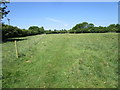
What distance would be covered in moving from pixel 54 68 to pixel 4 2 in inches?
1031

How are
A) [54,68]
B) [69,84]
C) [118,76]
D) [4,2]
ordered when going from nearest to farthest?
1. [69,84]
2. [118,76]
3. [54,68]
4. [4,2]

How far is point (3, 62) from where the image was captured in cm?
980

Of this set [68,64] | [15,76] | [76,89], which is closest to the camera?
[76,89]

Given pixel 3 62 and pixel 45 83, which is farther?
pixel 3 62

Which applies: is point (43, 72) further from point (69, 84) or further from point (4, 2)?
point (4, 2)

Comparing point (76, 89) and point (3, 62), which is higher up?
point (3, 62)

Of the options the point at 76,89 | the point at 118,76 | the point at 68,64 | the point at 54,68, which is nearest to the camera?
the point at 76,89

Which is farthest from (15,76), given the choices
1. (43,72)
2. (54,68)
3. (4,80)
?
(54,68)

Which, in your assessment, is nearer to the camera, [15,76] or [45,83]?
[45,83]

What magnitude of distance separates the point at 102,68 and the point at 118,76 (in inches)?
51.8

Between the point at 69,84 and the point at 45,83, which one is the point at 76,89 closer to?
the point at 69,84

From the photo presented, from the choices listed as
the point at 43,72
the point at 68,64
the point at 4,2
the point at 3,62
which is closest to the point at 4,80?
the point at 43,72

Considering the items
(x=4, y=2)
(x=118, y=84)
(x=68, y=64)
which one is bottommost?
(x=118, y=84)

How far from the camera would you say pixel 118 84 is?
691 cm
